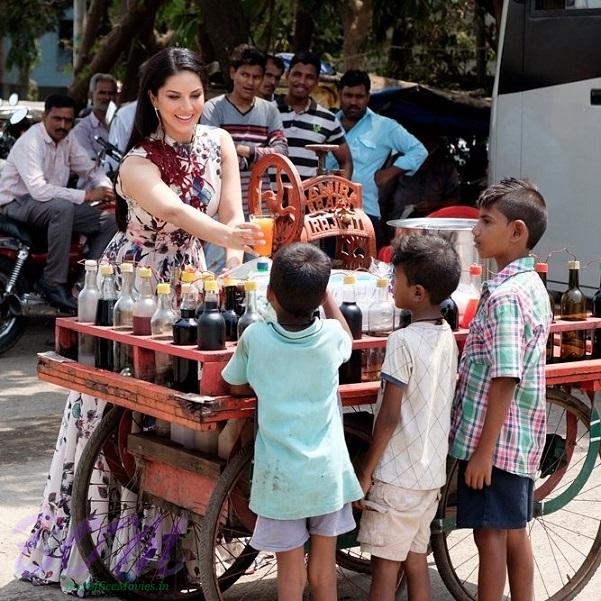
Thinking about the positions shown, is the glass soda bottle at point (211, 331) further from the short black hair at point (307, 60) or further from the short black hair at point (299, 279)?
the short black hair at point (307, 60)

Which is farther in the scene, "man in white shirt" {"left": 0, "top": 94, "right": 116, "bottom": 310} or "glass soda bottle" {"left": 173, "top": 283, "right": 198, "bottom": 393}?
"man in white shirt" {"left": 0, "top": 94, "right": 116, "bottom": 310}

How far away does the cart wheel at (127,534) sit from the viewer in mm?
3881

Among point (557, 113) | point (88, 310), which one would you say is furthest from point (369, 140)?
point (88, 310)

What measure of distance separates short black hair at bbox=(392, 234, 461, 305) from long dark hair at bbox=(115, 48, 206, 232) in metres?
1.08

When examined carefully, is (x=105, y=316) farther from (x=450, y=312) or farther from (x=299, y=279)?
(x=450, y=312)

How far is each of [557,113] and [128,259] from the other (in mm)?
4622

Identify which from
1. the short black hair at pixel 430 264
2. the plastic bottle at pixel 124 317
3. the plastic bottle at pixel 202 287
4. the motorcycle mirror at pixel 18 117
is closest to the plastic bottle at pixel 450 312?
the short black hair at pixel 430 264

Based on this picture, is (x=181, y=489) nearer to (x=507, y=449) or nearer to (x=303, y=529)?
(x=303, y=529)

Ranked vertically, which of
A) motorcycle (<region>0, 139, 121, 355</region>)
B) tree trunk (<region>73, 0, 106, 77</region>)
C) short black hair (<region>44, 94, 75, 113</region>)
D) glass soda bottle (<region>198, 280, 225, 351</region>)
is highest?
tree trunk (<region>73, 0, 106, 77</region>)

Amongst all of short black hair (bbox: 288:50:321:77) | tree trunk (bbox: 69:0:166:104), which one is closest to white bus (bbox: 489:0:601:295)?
short black hair (bbox: 288:50:321:77)

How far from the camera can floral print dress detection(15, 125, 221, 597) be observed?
4.07m

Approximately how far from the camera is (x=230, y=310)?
3.57 metres

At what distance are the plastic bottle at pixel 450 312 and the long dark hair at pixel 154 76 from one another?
3.78 ft

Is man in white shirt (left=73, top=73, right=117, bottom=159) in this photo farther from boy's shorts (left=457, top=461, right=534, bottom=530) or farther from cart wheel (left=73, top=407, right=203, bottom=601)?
boy's shorts (left=457, top=461, right=534, bottom=530)
